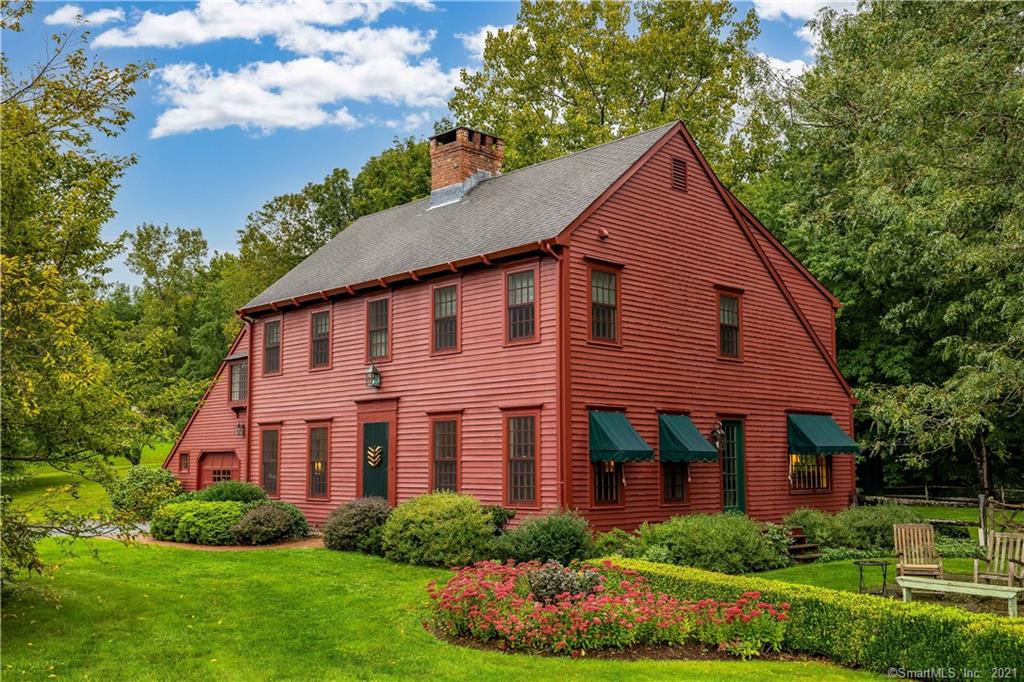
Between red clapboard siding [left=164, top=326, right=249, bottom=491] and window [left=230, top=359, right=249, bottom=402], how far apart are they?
317 millimetres

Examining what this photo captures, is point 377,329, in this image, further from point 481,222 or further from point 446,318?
point 481,222

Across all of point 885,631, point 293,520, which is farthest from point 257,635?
point 293,520

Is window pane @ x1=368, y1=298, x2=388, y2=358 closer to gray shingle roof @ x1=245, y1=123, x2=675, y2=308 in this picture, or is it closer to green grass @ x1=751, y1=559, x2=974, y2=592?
gray shingle roof @ x1=245, y1=123, x2=675, y2=308

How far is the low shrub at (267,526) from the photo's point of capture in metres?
20.1

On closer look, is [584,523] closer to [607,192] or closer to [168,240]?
[607,192]

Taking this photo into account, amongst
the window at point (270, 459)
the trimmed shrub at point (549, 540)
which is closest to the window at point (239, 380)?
the window at point (270, 459)

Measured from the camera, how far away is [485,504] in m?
18.6

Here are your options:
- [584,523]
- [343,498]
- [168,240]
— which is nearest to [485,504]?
[584,523]

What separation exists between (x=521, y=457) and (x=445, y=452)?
2503mm

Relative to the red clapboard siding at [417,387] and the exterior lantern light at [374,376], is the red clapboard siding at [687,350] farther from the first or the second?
the exterior lantern light at [374,376]

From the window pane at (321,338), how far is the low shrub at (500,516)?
8.06 m

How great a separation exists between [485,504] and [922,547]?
832 cm

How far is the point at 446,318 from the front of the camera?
2036 cm

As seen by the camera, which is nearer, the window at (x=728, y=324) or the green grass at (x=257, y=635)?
the green grass at (x=257, y=635)
